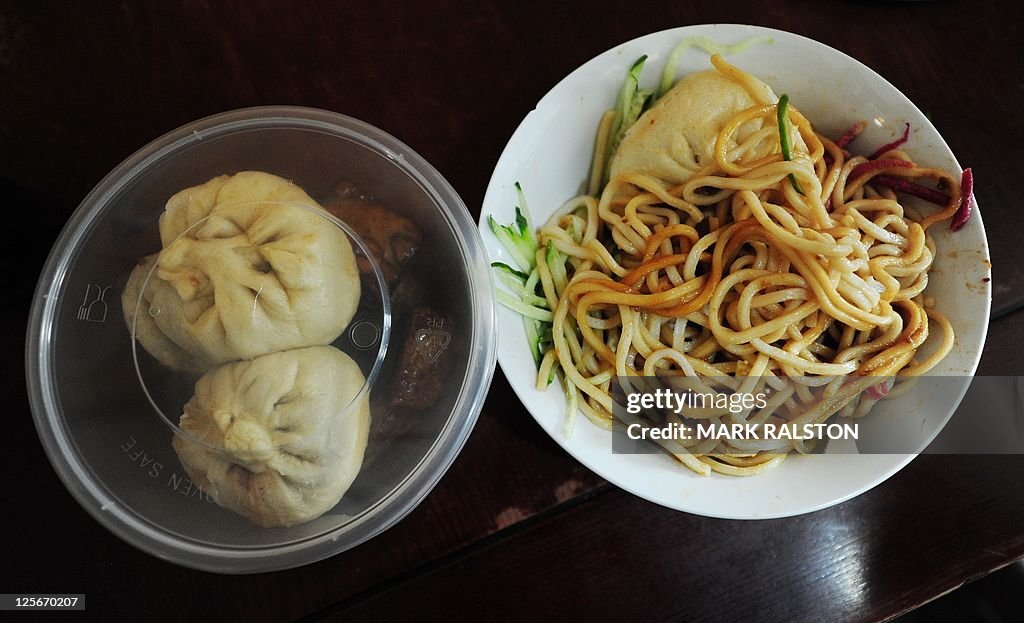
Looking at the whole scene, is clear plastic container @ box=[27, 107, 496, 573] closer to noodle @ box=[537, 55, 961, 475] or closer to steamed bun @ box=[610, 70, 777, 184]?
noodle @ box=[537, 55, 961, 475]

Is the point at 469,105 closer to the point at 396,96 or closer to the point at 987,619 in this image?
the point at 396,96

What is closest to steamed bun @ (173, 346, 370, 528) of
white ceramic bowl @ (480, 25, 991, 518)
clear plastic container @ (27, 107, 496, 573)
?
clear plastic container @ (27, 107, 496, 573)

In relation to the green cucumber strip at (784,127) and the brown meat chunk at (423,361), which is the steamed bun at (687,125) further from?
the brown meat chunk at (423,361)

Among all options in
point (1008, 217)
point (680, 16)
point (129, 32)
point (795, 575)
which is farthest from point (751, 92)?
point (129, 32)

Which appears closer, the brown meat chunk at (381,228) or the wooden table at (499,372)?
the brown meat chunk at (381,228)

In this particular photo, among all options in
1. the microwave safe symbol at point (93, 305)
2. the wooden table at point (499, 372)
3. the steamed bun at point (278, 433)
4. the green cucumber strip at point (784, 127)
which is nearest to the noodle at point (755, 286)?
the green cucumber strip at point (784, 127)
